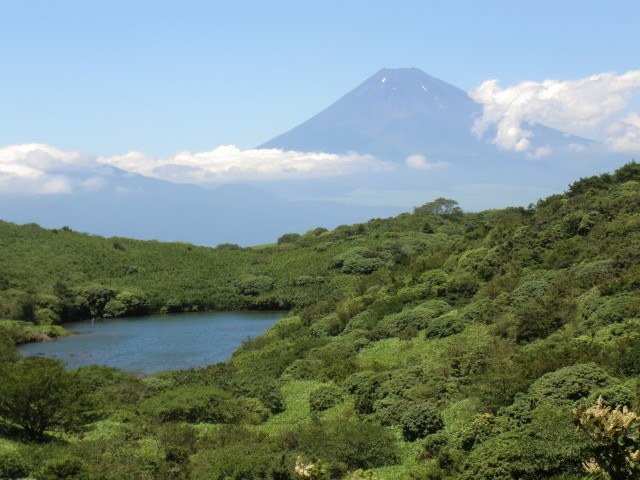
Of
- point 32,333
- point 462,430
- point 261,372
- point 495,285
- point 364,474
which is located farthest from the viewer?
point 32,333

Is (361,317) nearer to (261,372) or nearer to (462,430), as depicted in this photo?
(261,372)

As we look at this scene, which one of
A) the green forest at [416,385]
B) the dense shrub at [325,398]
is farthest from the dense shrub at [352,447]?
the dense shrub at [325,398]

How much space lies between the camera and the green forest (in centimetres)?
1532

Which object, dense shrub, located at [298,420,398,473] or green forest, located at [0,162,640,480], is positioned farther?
dense shrub, located at [298,420,398,473]

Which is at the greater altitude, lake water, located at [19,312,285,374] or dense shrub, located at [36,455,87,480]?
dense shrub, located at [36,455,87,480]

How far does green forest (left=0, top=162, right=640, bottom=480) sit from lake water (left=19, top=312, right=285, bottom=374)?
328 centimetres

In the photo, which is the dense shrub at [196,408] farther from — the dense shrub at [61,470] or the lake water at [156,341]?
the lake water at [156,341]

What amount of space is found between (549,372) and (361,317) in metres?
20.0

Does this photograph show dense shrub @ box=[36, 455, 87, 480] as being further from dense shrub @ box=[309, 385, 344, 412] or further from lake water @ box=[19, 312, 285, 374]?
lake water @ box=[19, 312, 285, 374]

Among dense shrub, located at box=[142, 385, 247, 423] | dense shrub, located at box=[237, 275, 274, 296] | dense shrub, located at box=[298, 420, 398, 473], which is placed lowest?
dense shrub, located at box=[142, 385, 247, 423]

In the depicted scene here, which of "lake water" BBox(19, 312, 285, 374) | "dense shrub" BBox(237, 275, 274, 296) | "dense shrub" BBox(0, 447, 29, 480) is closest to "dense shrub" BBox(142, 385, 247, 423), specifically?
"dense shrub" BBox(0, 447, 29, 480)

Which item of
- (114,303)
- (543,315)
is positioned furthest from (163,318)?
(543,315)

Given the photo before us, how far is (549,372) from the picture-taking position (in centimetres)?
1803

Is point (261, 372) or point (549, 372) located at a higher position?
point (549, 372)
